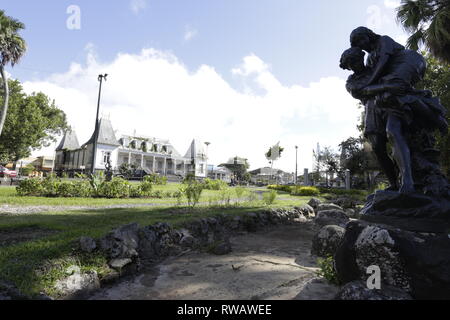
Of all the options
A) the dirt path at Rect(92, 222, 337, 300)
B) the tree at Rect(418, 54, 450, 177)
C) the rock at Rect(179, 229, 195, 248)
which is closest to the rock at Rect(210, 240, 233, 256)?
the dirt path at Rect(92, 222, 337, 300)

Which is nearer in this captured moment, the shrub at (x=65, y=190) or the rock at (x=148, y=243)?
the rock at (x=148, y=243)

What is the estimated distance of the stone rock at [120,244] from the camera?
352 centimetres

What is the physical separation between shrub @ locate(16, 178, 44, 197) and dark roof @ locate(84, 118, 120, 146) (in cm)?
3440

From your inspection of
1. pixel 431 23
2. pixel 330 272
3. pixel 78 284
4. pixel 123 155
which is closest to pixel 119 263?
pixel 78 284

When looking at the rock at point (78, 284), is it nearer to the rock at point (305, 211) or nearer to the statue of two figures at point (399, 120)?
the statue of two figures at point (399, 120)

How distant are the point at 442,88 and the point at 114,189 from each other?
53.9 ft

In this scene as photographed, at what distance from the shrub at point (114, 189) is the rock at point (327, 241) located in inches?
371

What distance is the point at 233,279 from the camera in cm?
332

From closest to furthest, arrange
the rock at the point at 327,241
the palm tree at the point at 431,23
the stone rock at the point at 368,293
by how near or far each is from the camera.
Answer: the stone rock at the point at 368,293 < the rock at the point at 327,241 < the palm tree at the point at 431,23

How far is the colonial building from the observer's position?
41.8 metres

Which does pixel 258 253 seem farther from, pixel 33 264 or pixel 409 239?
pixel 33 264

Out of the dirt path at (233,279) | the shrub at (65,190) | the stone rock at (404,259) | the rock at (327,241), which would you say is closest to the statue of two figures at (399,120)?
the stone rock at (404,259)

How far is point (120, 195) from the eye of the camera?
11680mm

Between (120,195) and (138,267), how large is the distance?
28.7 ft
